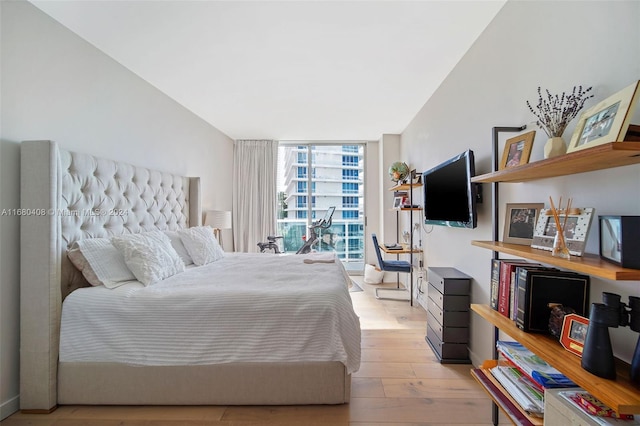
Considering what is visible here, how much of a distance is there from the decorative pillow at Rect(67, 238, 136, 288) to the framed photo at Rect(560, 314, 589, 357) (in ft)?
7.85

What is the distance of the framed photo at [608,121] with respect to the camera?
31.4 inches

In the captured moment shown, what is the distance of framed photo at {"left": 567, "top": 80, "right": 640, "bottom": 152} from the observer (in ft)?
2.62

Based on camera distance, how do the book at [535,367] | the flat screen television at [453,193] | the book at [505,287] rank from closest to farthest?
the book at [535,367] → the book at [505,287] → the flat screen television at [453,193]

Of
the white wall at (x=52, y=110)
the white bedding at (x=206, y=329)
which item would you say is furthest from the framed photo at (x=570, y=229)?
the white wall at (x=52, y=110)

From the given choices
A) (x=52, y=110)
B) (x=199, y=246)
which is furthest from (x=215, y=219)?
(x=52, y=110)

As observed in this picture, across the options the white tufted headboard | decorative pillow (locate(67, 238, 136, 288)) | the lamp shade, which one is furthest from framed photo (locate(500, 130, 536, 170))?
the lamp shade

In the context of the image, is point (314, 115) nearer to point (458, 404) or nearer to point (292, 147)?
point (292, 147)

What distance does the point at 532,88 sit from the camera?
1519 millimetres

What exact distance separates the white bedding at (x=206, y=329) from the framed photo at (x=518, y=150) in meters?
1.26

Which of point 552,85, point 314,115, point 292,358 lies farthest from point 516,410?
point 314,115

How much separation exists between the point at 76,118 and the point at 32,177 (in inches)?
25.2

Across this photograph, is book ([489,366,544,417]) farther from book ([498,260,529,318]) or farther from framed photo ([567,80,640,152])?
framed photo ([567,80,640,152])

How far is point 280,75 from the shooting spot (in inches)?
100

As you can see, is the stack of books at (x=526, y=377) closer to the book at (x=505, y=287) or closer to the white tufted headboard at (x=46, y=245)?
the book at (x=505, y=287)
